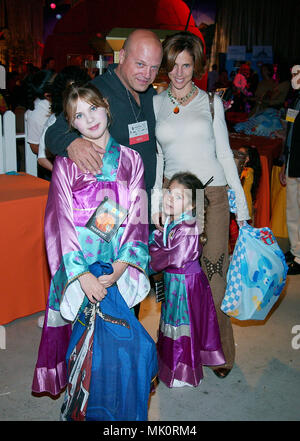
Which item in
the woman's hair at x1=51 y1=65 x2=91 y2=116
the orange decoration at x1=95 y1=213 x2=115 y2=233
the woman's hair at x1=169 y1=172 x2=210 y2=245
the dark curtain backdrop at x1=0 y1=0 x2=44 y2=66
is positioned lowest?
the orange decoration at x1=95 y1=213 x2=115 y2=233

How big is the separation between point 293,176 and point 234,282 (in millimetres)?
1960

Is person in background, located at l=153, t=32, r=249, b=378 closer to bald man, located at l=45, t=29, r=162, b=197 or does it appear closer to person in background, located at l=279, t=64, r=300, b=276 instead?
bald man, located at l=45, t=29, r=162, b=197

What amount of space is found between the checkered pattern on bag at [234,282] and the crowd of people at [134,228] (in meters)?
0.08

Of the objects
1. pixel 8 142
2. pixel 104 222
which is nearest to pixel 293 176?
pixel 8 142

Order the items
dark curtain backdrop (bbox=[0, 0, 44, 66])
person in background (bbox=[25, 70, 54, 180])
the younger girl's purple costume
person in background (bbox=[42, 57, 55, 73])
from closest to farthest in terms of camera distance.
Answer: the younger girl's purple costume
person in background (bbox=[25, 70, 54, 180])
person in background (bbox=[42, 57, 55, 73])
dark curtain backdrop (bbox=[0, 0, 44, 66])

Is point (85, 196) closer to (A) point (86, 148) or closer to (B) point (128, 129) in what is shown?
(A) point (86, 148)

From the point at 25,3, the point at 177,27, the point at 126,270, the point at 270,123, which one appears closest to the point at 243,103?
the point at 177,27

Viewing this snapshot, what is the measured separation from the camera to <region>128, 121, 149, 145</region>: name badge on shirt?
2051 mm

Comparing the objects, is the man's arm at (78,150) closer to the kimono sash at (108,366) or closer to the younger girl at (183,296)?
the kimono sash at (108,366)

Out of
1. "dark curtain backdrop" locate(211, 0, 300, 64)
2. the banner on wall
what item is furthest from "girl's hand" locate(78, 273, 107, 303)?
"dark curtain backdrop" locate(211, 0, 300, 64)

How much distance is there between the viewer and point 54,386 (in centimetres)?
194

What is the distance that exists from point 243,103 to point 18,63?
9.05m

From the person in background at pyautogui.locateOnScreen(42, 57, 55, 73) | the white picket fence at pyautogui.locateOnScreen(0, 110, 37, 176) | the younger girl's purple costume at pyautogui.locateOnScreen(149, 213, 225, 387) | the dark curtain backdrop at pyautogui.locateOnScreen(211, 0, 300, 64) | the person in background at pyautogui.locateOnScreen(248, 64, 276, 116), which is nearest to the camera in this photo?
the younger girl's purple costume at pyautogui.locateOnScreen(149, 213, 225, 387)

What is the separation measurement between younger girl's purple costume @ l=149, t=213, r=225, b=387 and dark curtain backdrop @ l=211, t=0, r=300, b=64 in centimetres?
1284
